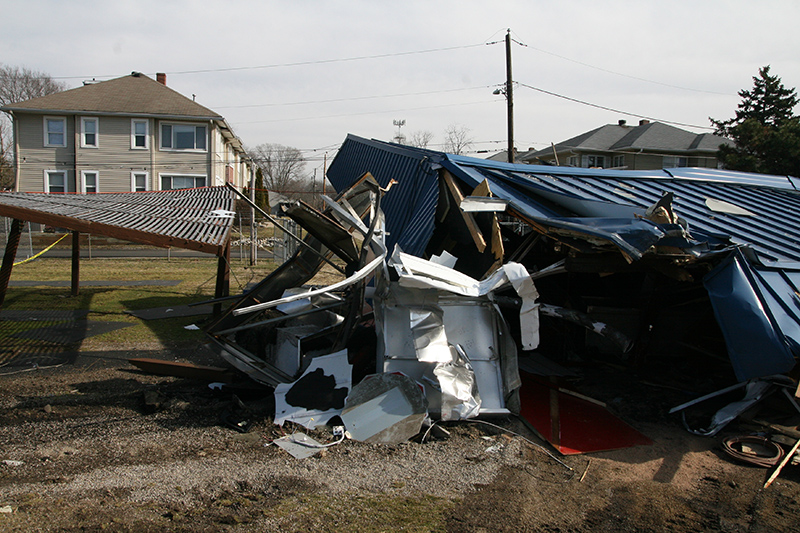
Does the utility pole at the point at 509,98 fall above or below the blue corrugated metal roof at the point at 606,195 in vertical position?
above

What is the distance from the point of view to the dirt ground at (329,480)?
3.92 meters

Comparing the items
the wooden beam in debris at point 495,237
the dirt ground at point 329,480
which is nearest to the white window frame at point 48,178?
the dirt ground at point 329,480

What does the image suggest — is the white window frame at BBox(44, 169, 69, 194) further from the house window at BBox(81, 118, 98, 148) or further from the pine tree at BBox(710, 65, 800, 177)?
the pine tree at BBox(710, 65, 800, 177)

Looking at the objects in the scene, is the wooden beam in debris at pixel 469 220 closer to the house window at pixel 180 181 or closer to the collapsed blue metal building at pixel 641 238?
the collapsed blue metal building at pixel 641 238

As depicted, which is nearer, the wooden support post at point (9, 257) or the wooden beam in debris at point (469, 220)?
the wooden beam in debris at point (469, 220)

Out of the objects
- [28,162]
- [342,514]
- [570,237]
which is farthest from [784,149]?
[28,162]

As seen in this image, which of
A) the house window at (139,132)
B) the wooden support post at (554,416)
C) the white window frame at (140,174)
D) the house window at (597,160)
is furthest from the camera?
the house window at (597,160)

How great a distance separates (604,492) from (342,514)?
2304 millimetres

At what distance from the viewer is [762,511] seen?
430 cm

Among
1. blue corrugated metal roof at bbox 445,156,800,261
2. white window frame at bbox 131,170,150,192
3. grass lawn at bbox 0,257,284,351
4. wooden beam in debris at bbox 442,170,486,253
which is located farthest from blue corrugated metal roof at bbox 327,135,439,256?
white window frame at bbox 131,170,150,192

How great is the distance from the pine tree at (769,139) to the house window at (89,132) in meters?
34.9

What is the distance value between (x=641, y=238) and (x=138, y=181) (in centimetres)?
2817

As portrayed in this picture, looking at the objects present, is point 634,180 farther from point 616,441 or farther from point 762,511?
point 762,511

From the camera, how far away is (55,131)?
2744cm
